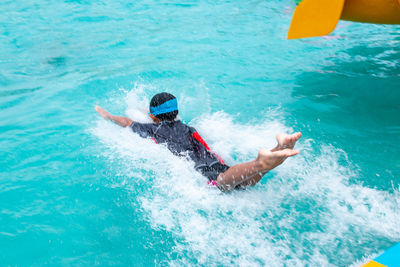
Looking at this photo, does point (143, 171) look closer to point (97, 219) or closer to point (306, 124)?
point (97, 219)

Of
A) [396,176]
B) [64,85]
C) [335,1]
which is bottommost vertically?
[64,85]

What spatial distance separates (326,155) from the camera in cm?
392

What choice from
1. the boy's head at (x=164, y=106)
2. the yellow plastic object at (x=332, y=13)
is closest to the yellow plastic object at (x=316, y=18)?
the yellow plastic object at (x=332, y=13)

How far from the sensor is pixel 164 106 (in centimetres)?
367

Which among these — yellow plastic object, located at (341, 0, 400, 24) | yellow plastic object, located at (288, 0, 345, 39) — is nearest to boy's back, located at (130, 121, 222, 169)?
yellow plastic object, located at (288, 0, 345, 39)

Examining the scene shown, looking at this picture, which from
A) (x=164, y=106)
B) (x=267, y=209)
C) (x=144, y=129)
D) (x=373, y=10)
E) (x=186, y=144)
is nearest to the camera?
(x=267, y=209)

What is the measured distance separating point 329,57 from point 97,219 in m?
6.10

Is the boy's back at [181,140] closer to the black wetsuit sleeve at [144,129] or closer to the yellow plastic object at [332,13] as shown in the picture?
the black wetsuit sleeve at [144,129]

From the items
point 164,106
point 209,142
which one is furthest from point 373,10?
point 164,106

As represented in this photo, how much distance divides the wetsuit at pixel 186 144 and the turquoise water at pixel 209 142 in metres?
0.12

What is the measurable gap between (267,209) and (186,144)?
1.05 meters

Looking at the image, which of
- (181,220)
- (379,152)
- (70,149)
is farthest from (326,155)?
(70,149)

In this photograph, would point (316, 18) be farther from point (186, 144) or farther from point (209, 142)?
point (186, 144)

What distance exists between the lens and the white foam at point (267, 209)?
8.91 ft
